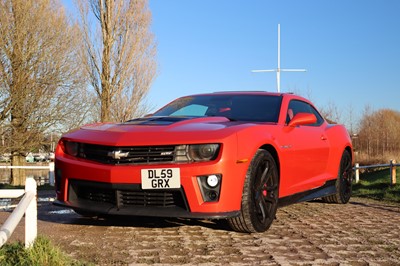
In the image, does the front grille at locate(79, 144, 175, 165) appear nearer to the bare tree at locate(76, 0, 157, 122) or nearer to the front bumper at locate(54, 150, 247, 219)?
the front bumper at locate(54, 150, 247, 219)

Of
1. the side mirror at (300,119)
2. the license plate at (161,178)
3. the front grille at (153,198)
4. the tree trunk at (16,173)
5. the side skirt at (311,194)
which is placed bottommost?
the tree trunk at (16,173)

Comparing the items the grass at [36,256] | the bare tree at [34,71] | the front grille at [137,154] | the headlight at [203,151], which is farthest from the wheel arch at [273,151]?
the bare tree at [34,71]

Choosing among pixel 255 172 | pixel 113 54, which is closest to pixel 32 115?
pixel 113 54

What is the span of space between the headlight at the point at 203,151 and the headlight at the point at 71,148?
3.78ft

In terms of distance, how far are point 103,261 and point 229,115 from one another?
2392 millimetres

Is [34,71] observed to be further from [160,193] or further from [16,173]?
[160,193]

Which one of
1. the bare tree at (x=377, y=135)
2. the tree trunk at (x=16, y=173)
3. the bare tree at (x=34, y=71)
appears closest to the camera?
the bare tree at (x=34, y=71)

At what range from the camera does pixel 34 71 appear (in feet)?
59.3

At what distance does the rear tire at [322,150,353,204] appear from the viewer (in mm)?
6611

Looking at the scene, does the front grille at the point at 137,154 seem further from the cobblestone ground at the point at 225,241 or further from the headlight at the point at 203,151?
the cobblestone ground at the point at 225,241

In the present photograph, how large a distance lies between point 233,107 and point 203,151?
1.48 m

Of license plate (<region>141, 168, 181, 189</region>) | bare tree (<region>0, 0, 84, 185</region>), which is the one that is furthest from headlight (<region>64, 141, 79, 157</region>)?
bare tree (<region>0, 0, 84, 185</region>)

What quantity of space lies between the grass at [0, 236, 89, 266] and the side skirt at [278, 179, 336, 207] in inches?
91.4

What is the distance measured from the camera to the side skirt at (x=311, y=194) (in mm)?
4885
